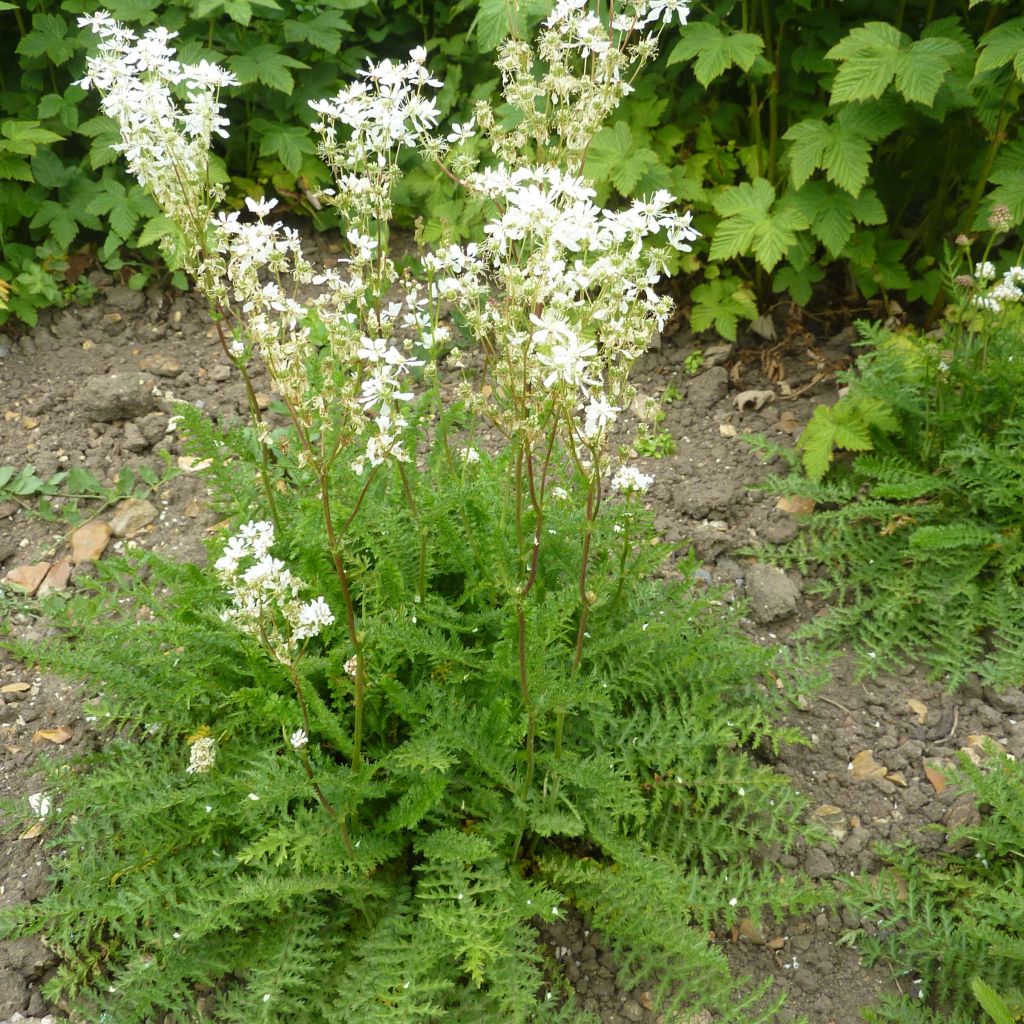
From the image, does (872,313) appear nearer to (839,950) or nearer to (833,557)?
(833,557)

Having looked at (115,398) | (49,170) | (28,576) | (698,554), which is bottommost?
(28,576)

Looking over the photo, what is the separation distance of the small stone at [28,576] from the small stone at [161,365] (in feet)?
3.69

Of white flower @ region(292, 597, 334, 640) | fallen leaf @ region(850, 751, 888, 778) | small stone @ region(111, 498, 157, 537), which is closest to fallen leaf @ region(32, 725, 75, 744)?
small stone @ region(111, 498, 157, 537)

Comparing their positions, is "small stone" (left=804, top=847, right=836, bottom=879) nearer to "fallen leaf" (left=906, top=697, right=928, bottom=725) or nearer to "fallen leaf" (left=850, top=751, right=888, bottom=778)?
"fallen leaf" (left=850, top=751, right=888, bottom=778)

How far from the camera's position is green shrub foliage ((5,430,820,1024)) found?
2172mm

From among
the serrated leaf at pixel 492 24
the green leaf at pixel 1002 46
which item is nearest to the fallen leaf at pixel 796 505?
the green leaf at pixel 1002 46

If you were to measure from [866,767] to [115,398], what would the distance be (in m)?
3.25

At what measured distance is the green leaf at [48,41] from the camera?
424cm

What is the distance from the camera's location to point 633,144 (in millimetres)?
4094

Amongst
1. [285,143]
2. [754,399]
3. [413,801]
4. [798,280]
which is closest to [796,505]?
[754,399]

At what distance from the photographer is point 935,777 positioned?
287 centimetres

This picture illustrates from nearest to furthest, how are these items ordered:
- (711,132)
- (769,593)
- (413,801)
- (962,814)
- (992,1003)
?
1. (992,1003)
2. (413,801)
3. (962,814)
4. (769,593)
5. (711,132)

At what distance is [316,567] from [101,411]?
2052 mm

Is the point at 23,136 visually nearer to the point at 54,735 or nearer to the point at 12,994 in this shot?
the point at 54,735
